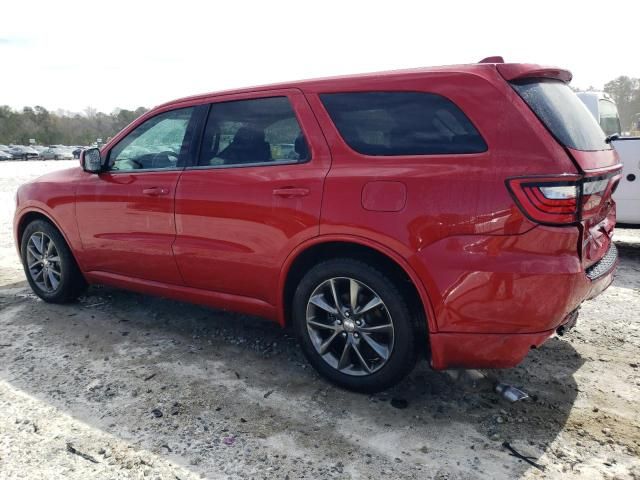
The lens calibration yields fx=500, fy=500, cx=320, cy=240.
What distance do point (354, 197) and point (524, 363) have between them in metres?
1.73

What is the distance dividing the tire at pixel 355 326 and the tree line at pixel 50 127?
6837cm

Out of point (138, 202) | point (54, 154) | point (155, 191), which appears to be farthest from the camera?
point (54, 154)

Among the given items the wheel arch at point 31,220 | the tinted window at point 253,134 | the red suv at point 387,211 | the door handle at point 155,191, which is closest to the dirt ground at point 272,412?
the red suv at point 387,211

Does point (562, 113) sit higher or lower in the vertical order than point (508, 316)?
higher

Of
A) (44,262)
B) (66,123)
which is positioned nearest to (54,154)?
(66,123)

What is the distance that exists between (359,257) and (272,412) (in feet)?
3.32

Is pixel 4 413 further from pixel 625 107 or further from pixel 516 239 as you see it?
pixel 625 107

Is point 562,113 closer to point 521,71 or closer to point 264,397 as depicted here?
point 521,71

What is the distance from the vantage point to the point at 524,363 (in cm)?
341

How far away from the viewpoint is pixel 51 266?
462 cm

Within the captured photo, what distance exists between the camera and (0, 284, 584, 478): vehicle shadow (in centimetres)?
252

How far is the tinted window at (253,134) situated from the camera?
3.15m

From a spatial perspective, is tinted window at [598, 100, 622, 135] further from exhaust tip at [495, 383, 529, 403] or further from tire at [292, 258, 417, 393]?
tire at [292, 258, 417, 393]

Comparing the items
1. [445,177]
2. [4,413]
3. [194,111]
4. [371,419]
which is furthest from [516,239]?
[4,413]
